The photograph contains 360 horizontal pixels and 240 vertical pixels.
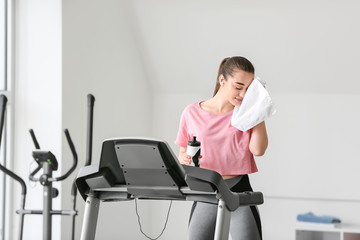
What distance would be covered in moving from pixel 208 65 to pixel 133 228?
1.47m

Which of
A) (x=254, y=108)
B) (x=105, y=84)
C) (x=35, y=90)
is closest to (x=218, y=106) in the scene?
(x=254, y=108)

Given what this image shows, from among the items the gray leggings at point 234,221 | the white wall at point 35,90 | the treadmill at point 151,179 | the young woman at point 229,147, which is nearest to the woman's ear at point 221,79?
the young woman at point 229,147

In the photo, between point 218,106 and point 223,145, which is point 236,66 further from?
point 223,145

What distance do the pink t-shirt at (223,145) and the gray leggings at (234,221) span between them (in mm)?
47

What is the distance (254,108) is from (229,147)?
0.19 m

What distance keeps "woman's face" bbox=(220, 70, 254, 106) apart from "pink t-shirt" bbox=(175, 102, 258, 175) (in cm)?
6

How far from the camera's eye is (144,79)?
18.1ft

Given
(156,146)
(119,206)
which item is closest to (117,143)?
(156,146)

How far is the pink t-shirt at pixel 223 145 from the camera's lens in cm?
225

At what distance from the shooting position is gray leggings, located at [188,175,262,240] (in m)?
2.16

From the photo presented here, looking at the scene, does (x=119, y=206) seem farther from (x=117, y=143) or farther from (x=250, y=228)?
(x=117, y=143)

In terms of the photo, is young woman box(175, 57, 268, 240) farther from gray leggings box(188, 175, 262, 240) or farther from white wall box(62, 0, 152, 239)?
white wall box(62, 0, 152, 239)

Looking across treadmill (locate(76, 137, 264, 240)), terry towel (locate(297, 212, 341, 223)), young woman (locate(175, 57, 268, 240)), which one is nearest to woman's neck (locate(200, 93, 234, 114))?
young woman (locate(175, 57, 268, 240))

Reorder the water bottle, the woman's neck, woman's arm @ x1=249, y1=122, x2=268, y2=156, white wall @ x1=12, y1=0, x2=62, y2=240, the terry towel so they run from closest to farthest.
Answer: the water bottle
woman's arm @ x1=249, y1=122, x2=268, y2=156
the woman's neck
white wall @ x1=12, y1=0, x2=62, y2=240
the terry towel
